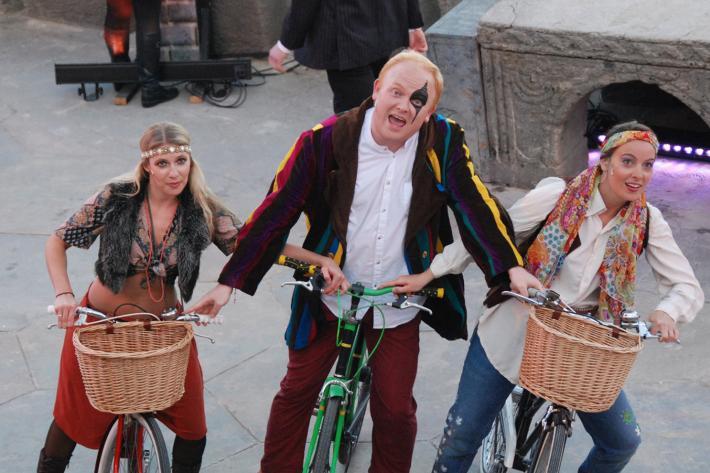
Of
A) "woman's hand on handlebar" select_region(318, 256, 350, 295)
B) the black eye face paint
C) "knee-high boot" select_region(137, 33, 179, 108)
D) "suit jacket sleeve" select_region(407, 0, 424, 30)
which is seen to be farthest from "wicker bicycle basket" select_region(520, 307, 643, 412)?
"knee-high boot" select_region(137, 33, 179, 108)

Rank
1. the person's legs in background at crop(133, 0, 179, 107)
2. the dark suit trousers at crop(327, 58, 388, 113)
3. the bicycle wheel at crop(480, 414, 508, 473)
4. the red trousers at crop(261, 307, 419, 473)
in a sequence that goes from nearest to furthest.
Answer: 1. the red trousers at crop(261, 307, 419, 473)
2. the bicycle wheel at crop(480, 414, 508, 473)
3. the dark suit trousers at crop(327, 58, 388, 113)
4. the person's legs in background at crop(133, 0, 179, 107)

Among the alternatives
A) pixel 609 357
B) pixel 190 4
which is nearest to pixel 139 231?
pixel 609 357

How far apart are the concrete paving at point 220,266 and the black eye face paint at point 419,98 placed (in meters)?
1.60

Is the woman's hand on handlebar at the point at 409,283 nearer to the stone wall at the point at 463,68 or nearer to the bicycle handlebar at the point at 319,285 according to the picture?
the bicycle handlebar at the point at 319,285

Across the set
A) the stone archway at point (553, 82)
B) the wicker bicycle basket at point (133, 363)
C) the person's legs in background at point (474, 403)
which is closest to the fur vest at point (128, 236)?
the wicker bicycle basket at point (133, 363)

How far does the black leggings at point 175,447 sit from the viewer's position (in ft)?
13.3

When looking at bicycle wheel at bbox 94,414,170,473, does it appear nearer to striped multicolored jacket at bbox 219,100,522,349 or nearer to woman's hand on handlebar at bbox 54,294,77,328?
woman's hand on handlebar at bbox 54,294,77,328

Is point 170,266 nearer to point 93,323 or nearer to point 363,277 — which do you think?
point 93,323

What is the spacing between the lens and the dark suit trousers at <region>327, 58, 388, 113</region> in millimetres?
6391

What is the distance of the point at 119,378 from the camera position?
3520mm

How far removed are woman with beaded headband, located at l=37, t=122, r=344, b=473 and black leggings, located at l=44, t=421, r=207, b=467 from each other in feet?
0.17

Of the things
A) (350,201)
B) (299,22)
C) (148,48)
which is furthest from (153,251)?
(148,48)

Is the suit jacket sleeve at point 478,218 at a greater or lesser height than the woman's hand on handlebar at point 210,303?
greater

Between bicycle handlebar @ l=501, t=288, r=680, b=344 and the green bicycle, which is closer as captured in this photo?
bicycle handlebar @ l=501, t=288, r=680, b=344
